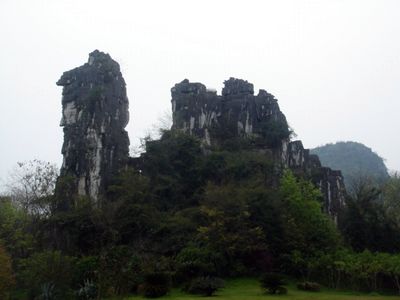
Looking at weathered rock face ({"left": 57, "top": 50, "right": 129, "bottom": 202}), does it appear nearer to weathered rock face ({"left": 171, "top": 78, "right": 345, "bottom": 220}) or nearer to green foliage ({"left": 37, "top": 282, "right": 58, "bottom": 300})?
weathered rock face ({"left": 171, "top": 78, "right": 345, "bottom": 220})

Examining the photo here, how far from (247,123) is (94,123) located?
14.4 metres

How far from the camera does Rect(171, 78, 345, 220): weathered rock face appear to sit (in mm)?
45469

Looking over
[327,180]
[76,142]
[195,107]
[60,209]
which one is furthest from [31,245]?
[327,180]

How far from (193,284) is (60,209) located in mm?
15761

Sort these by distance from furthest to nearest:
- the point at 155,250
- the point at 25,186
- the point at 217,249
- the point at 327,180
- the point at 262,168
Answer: the point at 327,180, the point at 262,168, the point at 25,186, the point at 155,250, the point at 217,249

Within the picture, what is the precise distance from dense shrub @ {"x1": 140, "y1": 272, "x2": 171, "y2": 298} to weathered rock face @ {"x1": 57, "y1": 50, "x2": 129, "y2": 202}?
1600 cm

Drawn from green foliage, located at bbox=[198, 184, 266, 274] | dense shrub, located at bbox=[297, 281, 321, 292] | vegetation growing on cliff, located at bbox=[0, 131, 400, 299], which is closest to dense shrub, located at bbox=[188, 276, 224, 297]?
Result: vegetation growing on cliff, located at bbox=[0, 131, 400, 299]

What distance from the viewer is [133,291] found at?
23.9m

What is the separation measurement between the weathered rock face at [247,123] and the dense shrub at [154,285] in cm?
2301

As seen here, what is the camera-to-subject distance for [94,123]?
1601 inches

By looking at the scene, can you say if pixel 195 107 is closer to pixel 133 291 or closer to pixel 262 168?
pixel 262 168

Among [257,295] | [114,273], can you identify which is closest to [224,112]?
[257,295]

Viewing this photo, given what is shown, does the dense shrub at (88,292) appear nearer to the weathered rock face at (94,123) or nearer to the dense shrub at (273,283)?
the dense shrub at (273,283)

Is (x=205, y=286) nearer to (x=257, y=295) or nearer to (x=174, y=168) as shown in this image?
(x=257, y=295)
